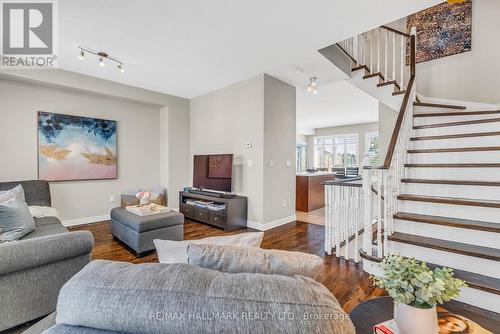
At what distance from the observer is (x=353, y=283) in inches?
84.7

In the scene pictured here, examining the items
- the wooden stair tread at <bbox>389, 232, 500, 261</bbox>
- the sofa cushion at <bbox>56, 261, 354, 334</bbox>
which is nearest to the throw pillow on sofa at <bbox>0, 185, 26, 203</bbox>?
the sofa cushion at <bbox>56, 261, 354, 334</bbox>

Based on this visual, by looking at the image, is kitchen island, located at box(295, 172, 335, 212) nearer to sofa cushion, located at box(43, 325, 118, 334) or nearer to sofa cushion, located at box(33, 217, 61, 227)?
sofa cushion, located at box(33, 217, 61, 227)

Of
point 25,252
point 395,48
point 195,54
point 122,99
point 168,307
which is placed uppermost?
point 395,48

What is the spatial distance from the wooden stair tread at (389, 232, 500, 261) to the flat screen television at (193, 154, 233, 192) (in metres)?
2.63

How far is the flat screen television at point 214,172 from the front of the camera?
13.4 ft

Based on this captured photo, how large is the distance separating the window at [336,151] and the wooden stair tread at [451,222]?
25.7 feet

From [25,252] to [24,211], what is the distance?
0.99 meters

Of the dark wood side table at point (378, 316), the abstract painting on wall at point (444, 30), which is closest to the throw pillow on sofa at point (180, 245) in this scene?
the dark wood side table at point (378, 316)

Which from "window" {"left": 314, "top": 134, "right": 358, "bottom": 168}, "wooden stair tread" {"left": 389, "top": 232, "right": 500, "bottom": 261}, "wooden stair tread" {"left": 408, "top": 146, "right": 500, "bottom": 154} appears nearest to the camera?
"wooden stair tread" {"left": 389, "top": 232, "right": 500, "bottom": 261}

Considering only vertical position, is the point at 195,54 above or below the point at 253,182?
above

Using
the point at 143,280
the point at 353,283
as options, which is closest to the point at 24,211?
the point at 143,280

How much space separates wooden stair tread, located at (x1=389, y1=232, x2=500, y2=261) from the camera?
6.00 feet

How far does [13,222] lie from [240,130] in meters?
3.14

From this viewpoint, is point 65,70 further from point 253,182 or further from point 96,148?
point 253,182
